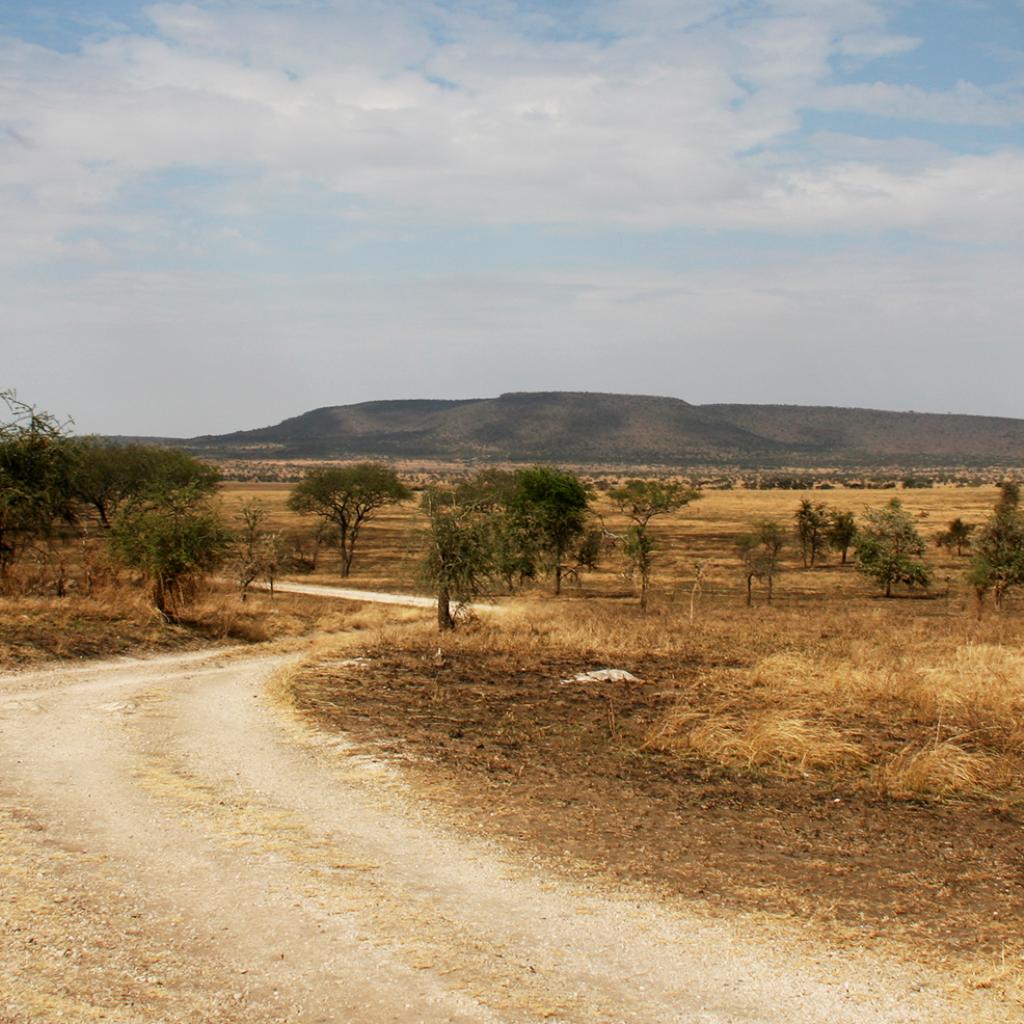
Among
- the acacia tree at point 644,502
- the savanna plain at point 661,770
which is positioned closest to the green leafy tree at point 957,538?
the acacia tree at point 644,502

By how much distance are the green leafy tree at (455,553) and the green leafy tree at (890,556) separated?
3240cm

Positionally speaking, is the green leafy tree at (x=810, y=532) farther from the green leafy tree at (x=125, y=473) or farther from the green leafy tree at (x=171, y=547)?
the green leafy tree at (x=171, y=547)

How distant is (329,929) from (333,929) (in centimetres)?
3

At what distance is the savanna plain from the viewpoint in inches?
288

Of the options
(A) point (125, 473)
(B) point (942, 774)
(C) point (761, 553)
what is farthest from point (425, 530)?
(A) point (125, 473)

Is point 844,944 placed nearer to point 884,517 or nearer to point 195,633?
point 195,633

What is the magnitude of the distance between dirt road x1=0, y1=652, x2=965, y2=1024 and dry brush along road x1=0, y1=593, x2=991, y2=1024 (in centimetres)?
2

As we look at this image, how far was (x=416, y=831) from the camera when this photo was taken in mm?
9914

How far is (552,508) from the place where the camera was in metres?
54.4

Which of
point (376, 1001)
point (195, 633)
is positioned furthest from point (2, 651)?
point (376, 1001)

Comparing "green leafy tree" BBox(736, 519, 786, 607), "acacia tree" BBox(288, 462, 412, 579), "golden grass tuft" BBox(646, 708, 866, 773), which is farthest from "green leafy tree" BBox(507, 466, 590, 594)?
"golden grass tuft" BBox(646, 708, 866, 773)

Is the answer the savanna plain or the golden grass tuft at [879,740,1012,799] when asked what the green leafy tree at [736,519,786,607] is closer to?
the savanna plain

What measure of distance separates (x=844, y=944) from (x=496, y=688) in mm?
11359

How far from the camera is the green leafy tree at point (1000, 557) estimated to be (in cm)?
4266
